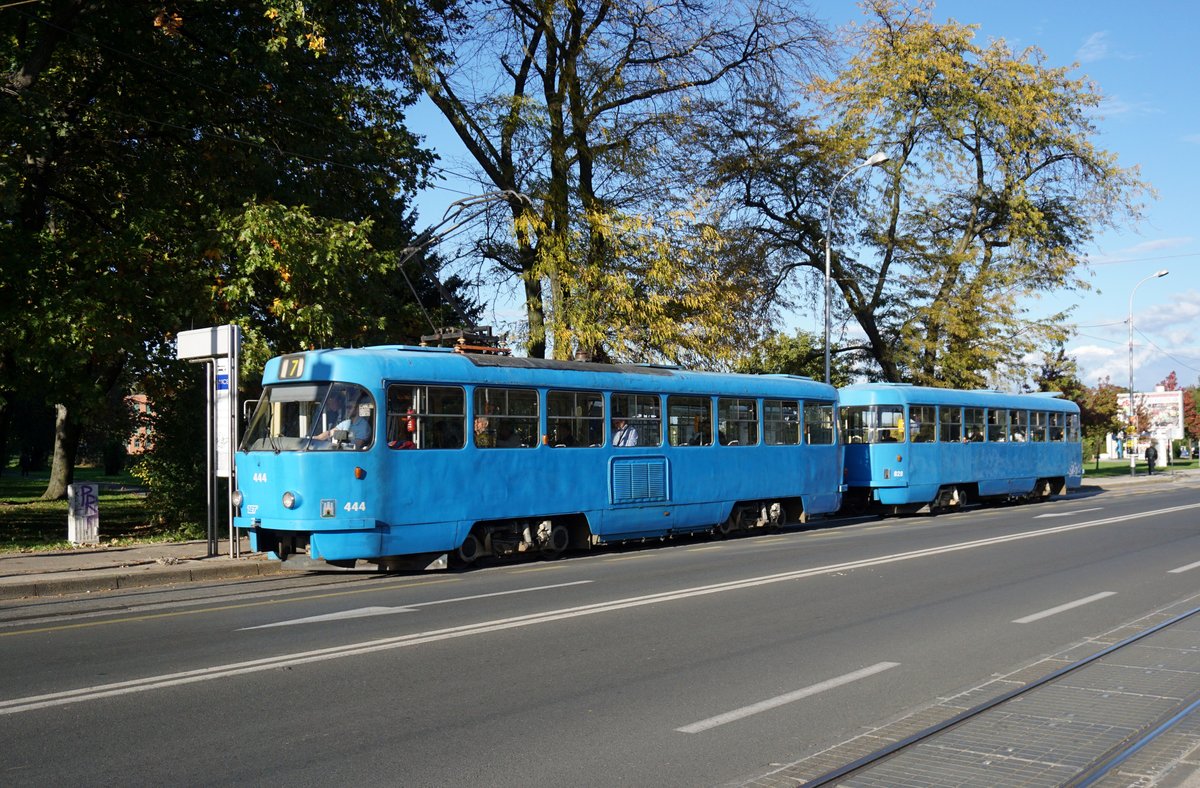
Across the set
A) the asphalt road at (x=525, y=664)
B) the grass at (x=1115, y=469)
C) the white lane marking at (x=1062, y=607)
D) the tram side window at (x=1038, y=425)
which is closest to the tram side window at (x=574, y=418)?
the asphalt road at (x=525, y=664)

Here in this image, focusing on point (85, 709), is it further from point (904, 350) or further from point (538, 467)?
point (904, 350)

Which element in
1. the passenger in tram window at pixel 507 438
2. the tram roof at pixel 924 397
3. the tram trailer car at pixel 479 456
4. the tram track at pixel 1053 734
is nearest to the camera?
the tram track at pixel 1053 734

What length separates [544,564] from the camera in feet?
53.1

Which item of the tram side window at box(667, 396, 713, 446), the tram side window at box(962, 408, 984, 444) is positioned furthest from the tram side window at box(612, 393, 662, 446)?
the tram side window at box(962, 408, 984, 444)

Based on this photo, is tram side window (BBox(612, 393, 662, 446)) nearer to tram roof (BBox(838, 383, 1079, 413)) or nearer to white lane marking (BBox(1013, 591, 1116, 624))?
white lane marking (BBox(1013, 591, 1116, 624))

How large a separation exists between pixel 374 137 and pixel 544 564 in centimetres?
1067

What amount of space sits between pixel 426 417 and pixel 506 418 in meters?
1.52

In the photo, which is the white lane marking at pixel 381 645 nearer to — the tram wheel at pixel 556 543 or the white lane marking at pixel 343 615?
the white lane marking at pixel 343 615

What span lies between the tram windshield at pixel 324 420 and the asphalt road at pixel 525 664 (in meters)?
1.74

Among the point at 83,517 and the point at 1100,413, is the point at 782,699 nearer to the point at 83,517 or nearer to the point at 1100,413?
the point at 83,517

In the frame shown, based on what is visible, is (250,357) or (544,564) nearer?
(544,564)

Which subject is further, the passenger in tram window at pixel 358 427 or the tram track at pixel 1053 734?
the passenger in tram window at pixel 358 427

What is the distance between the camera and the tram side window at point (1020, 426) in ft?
104

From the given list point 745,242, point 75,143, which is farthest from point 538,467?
point 745,242
